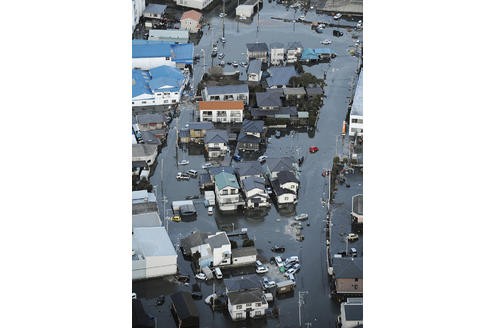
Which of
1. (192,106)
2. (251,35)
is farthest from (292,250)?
(251,35)

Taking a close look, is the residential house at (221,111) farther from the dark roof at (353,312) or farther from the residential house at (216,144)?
the dark roof at (353,312)

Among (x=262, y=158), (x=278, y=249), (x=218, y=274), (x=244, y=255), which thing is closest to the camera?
(x=218, y=274)

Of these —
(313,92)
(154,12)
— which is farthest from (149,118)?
(154,12)

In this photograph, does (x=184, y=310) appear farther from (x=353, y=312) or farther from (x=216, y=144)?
(x=216, y=144)

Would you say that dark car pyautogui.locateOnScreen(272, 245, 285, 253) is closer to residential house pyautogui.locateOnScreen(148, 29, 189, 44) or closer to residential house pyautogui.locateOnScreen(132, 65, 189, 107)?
residential house pyautogui.locateOnScreen(132, 65, 189, 107)

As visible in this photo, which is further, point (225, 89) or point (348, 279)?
point (225, 89)

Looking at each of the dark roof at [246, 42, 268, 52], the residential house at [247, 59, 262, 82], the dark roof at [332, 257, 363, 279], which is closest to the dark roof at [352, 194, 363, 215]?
Result: the dark roof at [332, 257, 363, 279]
